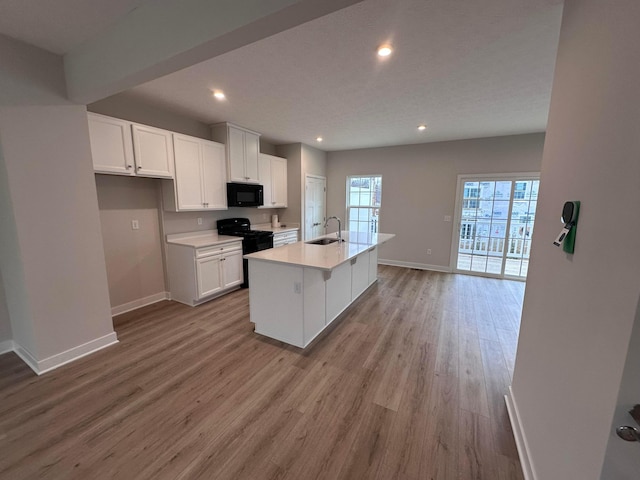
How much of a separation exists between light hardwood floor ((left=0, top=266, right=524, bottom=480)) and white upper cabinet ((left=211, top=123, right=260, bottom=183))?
242 centimetres

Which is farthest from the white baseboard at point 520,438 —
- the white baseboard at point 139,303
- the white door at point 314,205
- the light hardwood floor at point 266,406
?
the white door at point 314,205

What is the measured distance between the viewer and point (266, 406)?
72.4 inches

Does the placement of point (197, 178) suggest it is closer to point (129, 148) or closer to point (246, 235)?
point (129, 148)

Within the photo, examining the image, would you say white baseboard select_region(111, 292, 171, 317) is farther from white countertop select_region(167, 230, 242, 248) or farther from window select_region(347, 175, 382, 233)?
window select_region(347, 175, 382, 233)

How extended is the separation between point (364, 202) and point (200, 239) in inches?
147

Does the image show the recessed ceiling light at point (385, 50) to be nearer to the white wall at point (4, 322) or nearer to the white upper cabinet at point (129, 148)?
the white upper cabinet at point (129, 148)

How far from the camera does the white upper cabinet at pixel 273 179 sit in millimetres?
4801

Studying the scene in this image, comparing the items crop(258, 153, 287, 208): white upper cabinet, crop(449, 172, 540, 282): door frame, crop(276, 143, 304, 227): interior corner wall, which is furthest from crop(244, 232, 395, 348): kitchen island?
crop(449, 172, 540, 282): door frame

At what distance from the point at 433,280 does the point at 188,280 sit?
13.6 ft

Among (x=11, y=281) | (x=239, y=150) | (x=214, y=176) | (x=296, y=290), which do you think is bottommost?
(x=296, y=290)

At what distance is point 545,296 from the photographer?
1398mm

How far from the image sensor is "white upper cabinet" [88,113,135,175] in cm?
264

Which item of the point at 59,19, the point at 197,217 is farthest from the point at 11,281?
the point at 59,19

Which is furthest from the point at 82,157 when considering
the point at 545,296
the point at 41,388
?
the point at 545,296
